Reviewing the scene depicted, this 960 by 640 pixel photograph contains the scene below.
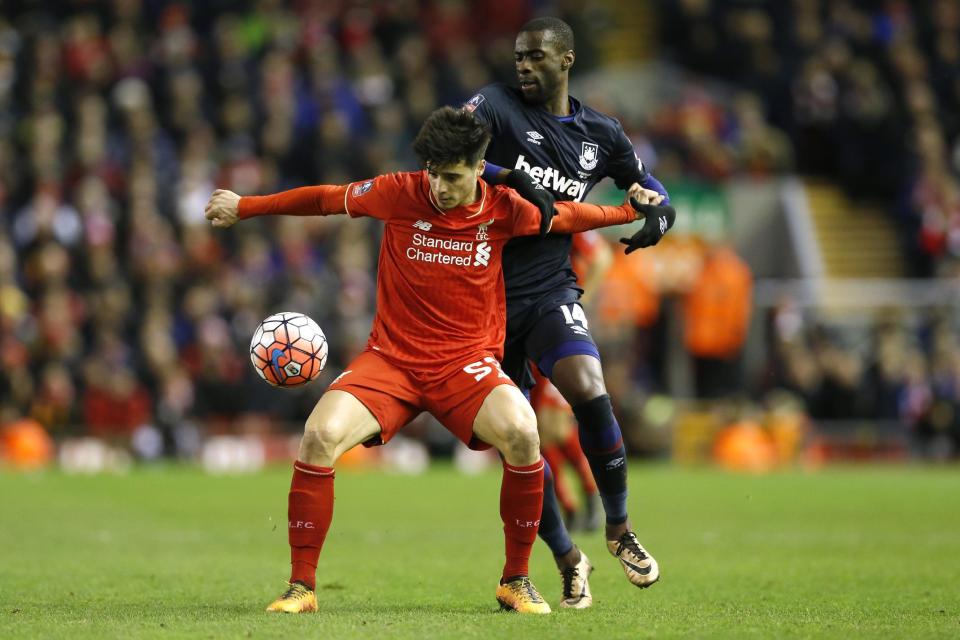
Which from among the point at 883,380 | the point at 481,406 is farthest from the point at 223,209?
the point at 883,380

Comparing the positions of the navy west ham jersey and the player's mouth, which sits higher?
the player's mouth

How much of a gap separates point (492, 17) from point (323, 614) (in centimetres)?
2113

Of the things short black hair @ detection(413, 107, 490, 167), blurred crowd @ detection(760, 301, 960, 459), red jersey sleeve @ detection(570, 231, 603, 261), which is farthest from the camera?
blurred crowd @ detection(760, 301, 960, 459)

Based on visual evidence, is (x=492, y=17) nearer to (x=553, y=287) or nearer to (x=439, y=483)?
(x=439, y=483)

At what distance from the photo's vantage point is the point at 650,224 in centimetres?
773

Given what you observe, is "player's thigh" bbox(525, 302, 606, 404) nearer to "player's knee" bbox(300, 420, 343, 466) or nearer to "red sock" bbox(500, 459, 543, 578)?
"red sock" bbox(500, 459, 543, 578)

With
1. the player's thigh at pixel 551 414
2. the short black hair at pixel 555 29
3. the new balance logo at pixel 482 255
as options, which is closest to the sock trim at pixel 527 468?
the new balance logo at pixel 482 255

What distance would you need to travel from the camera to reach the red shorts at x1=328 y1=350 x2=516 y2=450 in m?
7.16

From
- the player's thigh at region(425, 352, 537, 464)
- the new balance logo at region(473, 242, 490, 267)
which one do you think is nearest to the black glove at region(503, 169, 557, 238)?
the new balance logo at region(473, 242, 490, 267)

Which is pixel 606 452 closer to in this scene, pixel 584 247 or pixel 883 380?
pixel 584 247

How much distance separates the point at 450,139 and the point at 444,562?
3950mm

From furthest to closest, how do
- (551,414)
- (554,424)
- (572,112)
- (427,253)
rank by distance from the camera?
(551,414)
(554,424)
(572,112)
(427,253)

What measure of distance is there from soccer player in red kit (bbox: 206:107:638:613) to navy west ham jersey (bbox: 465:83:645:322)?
0.41m

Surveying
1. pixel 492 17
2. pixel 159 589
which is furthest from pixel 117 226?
pixel 159 589
